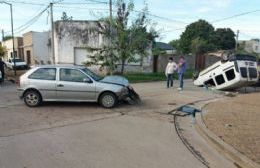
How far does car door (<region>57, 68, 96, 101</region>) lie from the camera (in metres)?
10.6

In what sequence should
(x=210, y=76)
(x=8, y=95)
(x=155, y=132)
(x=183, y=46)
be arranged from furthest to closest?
(x=183, y=46) < (x=210, y=76) < (x=8, y=95) < (x=155, y=132)

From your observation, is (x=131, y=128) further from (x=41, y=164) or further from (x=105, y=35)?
(x=105, y=35)

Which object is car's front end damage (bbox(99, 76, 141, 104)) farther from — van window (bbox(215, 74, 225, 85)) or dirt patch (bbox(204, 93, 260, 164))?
van window (bbox(215, 74, 225, 85))

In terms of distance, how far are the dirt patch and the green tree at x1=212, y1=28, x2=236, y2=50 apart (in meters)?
64.8

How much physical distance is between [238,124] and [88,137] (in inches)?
166

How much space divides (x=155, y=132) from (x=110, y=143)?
1518 mm

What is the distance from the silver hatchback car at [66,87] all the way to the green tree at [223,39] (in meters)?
67.1

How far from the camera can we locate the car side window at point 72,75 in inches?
421

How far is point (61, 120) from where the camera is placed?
8.83 metres

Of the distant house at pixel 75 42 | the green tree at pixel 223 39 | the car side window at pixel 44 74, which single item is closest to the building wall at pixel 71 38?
the distant house at pixel 75 42

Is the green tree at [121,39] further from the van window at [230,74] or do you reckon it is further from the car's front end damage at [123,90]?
the car's front end damage at [123,90]

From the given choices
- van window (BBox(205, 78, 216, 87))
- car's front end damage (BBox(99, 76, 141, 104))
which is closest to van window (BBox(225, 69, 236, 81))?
van window (BBox(205, 78, 216, 87))

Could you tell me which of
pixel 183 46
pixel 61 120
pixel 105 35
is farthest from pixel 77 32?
pixel 183 46

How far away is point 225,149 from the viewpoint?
6398 mm
